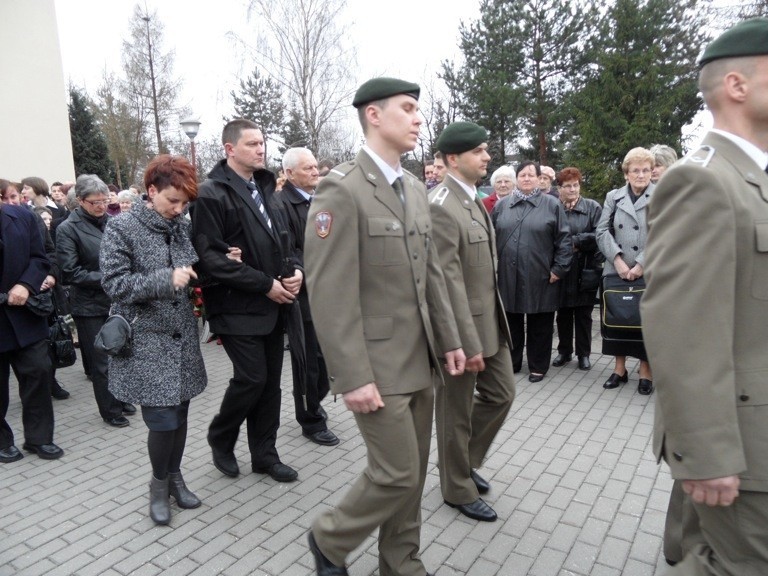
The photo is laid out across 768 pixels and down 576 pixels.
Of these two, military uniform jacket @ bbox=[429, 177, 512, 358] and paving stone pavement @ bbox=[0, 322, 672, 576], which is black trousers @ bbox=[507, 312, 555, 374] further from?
military uniform jacket @ bbox=[429, 177, 512, 358]

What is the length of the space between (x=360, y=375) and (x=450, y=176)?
153cm

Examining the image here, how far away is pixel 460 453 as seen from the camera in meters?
3.28

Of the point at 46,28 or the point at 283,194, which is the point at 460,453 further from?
the point at 46,28

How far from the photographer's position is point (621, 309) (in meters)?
5.40

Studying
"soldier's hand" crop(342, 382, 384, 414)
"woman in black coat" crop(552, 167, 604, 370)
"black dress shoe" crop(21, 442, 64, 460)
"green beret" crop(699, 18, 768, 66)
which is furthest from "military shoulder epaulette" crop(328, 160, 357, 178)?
"woman in black coat" crop(552, 167, 604, 370)

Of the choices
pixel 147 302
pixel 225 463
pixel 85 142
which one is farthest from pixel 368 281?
pixel 85 142

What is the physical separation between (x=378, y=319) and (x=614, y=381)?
3999mm

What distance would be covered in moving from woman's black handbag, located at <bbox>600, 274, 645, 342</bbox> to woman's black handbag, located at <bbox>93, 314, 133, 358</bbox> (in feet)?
13.5

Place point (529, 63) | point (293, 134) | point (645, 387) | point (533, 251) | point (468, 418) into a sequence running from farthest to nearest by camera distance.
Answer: point (293, 134)
point (529, 63)
point (533, 251)
point (645, 387)
point (468, 418)

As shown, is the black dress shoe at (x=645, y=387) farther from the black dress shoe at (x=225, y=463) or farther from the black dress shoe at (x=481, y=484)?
the black dress shoe at (x=225, y=463)

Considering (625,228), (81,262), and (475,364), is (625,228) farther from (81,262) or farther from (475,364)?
(81,262)

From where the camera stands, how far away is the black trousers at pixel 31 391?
4375 millimetres

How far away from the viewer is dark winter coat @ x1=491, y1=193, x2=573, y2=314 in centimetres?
581

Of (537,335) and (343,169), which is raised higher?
(343,169)
